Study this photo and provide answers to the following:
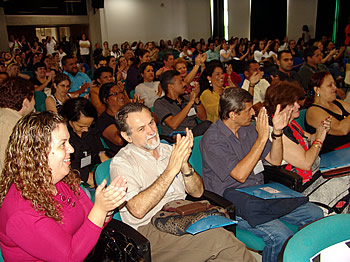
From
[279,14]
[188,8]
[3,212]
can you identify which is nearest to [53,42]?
[188,8]

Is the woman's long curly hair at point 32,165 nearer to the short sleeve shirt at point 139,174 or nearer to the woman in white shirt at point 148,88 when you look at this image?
the short sleeve shirt at point 139,174

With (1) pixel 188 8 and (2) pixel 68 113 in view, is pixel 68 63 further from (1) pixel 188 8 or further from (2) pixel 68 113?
(1) pixel 188 8

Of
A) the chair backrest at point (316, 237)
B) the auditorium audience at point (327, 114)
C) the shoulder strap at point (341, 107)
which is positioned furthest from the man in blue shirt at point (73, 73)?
the chair backrest at point (316, 237)

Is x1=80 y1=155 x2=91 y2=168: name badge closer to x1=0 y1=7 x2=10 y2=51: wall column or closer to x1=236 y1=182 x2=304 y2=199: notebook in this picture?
x1=236 y1=182 x2=304 y2=199: notebook

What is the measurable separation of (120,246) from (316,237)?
3.22ft

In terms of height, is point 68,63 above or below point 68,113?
above

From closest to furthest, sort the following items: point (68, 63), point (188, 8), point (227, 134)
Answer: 1. point (227, 134)
2. point (68, 63)
3. point (188, 8)

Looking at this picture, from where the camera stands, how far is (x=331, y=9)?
1438cm

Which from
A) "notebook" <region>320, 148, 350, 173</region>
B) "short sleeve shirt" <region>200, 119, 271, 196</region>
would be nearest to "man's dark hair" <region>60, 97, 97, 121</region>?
"short sleeve shirt" <region>200, 119, 271, 196</region>

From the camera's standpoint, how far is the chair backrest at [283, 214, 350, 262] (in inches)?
45.1

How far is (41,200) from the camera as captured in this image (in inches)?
56.8

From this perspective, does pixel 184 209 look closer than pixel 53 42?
Yes

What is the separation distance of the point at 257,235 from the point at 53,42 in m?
13.7

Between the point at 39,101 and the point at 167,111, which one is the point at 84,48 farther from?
the point at 167,111
